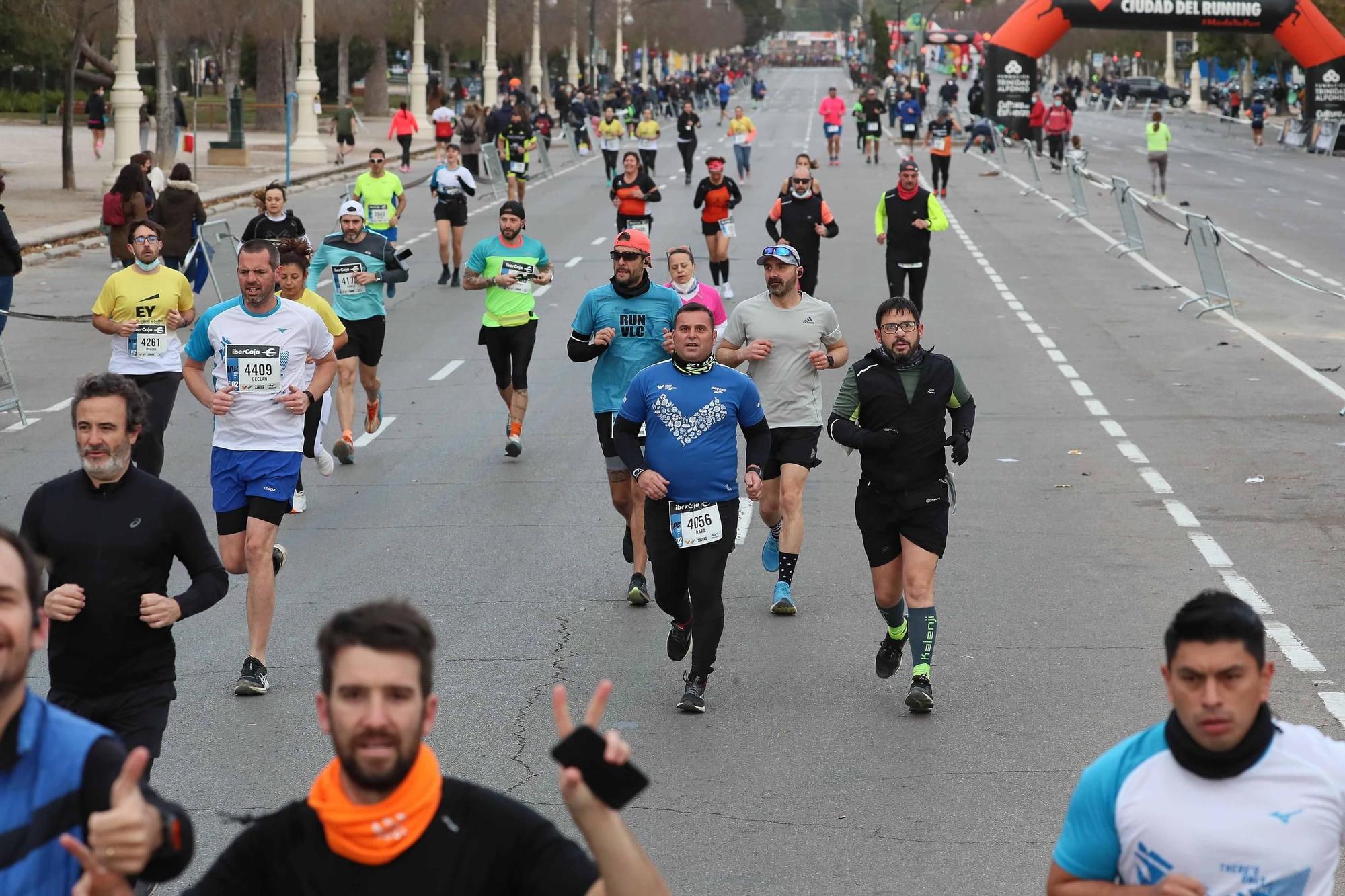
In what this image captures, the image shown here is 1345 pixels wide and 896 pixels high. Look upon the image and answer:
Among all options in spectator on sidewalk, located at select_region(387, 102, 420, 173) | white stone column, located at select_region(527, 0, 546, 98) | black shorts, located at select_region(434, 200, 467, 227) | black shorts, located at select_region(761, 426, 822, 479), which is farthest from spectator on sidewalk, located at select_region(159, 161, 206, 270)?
white stone column, located at select_region(527, 0, 546, 98)

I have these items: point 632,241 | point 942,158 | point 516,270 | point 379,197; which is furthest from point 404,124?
point 632,241

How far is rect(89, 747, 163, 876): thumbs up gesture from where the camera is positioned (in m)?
3.25

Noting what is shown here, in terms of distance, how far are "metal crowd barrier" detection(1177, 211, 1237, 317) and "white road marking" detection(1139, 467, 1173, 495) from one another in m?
9.89

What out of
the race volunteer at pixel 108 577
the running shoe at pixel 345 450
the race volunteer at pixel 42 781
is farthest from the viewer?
the running shoe at pixel 345 450

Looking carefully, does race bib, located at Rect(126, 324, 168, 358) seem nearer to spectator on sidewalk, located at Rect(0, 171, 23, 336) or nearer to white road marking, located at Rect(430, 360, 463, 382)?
spectator on sidewalk, located at Rect(0, 171, 23, 336)

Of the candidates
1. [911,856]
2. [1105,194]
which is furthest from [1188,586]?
[1105,194]

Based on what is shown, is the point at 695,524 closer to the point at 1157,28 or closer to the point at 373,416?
the point at 373,416

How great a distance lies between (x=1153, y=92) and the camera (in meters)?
113

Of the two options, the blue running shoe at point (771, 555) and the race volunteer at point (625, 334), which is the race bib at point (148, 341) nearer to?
the race volunteer at point (625, 334)

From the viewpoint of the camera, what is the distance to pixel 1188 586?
10.9 metres

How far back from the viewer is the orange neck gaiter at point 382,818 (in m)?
3.29

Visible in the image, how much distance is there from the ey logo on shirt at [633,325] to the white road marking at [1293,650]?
3.65 m

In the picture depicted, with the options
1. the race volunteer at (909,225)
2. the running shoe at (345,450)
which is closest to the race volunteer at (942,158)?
the race volunteer at (909,225)

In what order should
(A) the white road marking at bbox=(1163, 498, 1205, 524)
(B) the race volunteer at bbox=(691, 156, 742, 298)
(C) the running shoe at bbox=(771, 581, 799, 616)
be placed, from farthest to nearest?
(B) the race volunteer at bbox=(691, 156, 742, 298)
(A) the white road marking at bbox=(1163, 498, 1205, 524)
(C) the running shoe at bbox=(771, 581, 799, 616)
